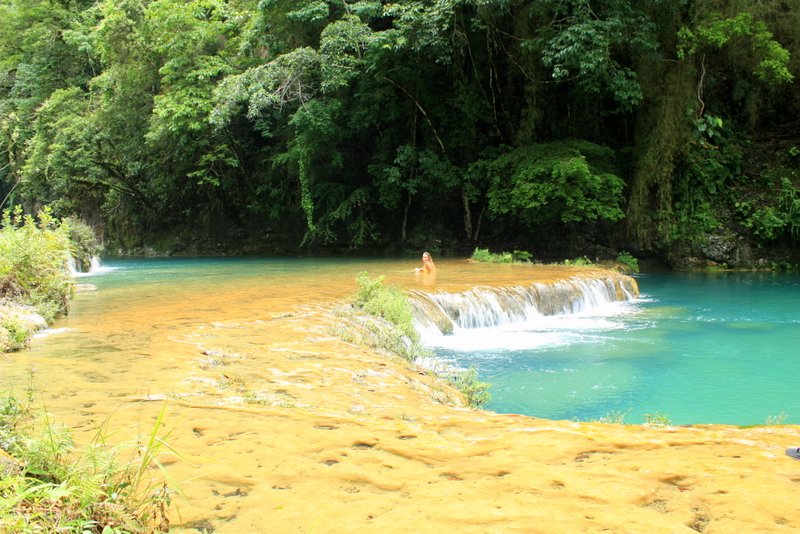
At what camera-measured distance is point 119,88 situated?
26.6 meters

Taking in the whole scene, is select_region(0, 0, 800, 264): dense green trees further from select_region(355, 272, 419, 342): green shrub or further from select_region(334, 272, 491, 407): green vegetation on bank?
select_region(334, 272, 491, 407): green vegetation on bank

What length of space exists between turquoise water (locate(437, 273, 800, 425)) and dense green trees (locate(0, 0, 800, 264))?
6667 millimetres

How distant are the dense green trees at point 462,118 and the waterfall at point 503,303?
5.40 metres

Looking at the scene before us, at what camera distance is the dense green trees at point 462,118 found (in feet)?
63.4

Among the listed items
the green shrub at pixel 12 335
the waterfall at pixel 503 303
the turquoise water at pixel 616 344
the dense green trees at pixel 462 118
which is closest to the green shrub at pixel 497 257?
the dense green trees at pixel 462 118

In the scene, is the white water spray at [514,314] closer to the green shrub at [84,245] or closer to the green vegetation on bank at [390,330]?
the green vegetation on bank at [390,330]

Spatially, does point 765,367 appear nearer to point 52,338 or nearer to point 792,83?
point 52,338

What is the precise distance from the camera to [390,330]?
9055 millimetres

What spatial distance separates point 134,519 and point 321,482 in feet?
3.22

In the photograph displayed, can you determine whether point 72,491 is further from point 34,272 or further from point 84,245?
point 84,245

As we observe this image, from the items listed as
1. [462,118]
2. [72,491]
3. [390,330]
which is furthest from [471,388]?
[462,118]

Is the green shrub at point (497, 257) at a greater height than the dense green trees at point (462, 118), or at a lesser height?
lesser

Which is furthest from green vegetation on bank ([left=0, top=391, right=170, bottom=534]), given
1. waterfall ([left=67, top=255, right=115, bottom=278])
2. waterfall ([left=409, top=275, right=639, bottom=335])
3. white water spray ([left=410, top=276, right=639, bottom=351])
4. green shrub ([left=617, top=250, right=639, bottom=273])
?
green shrub ([left=617, top=250, right=639, bottom=273])

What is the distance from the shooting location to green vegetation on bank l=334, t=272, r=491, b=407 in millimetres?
7043
